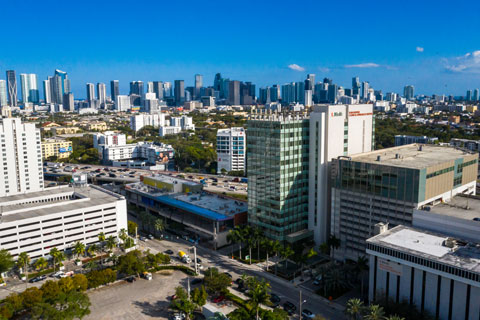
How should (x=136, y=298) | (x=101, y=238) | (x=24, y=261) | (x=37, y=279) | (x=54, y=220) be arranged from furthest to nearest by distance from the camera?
(x=101, y=238) < (x=54, y=220) < (x=24, y=261) < (x=37, y=279) < (x=136, y=298)

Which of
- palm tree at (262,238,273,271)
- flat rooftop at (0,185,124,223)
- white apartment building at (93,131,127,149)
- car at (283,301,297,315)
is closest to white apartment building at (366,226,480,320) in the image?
car at (283,301,297,315)

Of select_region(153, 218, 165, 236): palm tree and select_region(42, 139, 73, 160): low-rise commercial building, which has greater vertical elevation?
select_region(42, 139, 73, 160): low-rise commercial building

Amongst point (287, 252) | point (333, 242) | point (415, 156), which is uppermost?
point (415, 156)

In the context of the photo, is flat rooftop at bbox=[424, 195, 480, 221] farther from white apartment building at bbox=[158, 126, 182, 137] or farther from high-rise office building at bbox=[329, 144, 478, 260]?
white apartment building at bbox=[158, 126, 182, 137]

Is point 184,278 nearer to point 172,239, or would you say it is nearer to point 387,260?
point 172,239

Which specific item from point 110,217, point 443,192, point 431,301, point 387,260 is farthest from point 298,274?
point 110,217

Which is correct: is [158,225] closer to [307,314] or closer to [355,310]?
[307,314]

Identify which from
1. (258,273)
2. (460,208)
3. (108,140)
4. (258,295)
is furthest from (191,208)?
(108,140)
